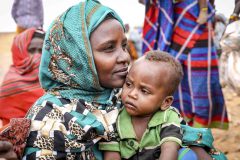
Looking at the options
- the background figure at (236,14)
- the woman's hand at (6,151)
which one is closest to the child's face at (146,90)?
the woman's hand at (6,151)

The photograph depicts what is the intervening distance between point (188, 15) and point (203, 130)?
2749mm

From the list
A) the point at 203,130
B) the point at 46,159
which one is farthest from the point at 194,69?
the point at 46,159

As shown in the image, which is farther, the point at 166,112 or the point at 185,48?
the point at 185,48

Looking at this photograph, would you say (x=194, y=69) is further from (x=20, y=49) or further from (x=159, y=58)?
(x=159, y=58)

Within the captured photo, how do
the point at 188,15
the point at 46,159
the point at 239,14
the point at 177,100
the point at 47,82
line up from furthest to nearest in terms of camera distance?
the point at 177,100, the point at 188,15, the point at 239,14, the point at 47,82, the point at 46,159

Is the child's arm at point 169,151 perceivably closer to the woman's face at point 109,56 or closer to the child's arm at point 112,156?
the child's arm at point 112,156

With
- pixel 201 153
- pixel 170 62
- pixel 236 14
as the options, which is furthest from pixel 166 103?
pixel 236 14

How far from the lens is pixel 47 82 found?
2.43m

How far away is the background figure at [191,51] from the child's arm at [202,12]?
52 mm

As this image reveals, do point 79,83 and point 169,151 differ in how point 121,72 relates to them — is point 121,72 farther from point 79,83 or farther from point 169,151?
point 169,151

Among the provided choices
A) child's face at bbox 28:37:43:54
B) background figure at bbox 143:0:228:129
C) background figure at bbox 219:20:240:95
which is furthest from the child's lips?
child's face at bbox 28:37:43:54

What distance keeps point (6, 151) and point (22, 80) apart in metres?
2.97

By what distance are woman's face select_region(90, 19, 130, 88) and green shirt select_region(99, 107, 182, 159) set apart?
0.27m

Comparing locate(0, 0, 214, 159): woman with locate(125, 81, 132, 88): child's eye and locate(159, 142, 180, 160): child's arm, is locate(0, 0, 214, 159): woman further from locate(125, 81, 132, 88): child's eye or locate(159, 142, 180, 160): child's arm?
locate(159, 142, 180, 160): child's arm
